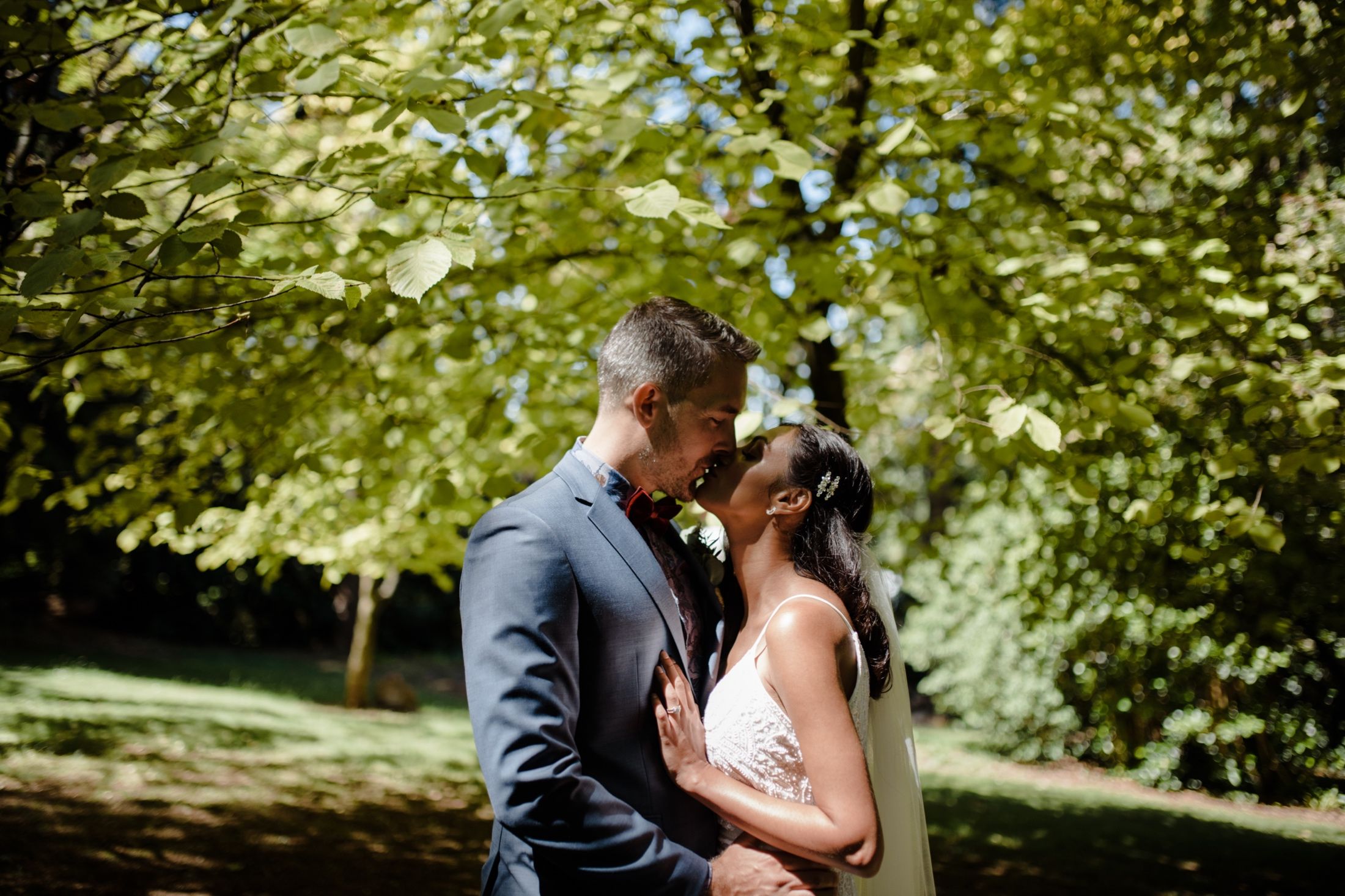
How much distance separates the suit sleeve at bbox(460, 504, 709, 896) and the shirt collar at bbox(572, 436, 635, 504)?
1.02 feet

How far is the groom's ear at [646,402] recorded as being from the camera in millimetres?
2234

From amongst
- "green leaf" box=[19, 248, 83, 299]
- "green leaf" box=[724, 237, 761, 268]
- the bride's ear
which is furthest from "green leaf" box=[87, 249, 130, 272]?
"green leaf" box=[724, 237, 761, 268]

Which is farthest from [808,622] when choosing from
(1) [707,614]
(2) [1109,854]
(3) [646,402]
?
(2) [1109,854]

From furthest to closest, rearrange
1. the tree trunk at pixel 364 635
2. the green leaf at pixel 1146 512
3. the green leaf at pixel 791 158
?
the tree trunk at pixel 364 635
the green leaf at pixel 1146 512
the green leaf at pixel 791 158

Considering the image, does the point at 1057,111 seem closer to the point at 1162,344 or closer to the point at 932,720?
the point at 1162,344

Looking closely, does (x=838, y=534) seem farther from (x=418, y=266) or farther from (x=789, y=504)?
(x=418, y=266)

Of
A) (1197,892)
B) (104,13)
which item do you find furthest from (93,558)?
(1197,892)

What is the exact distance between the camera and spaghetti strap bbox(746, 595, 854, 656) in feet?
7.30

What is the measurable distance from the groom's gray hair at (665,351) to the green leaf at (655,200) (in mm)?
416

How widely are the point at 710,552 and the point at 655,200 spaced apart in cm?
107

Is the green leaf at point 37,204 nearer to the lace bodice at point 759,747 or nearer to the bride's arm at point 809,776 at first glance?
the bride's arm at point 809,776

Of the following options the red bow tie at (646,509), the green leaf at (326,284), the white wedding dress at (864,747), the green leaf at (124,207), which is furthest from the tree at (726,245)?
the white wedding dress at (864,747)

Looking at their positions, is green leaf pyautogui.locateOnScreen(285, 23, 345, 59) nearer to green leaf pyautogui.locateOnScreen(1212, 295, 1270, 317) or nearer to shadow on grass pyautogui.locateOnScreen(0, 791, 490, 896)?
green leaf pyautogui.locateOnScreen(1212, 295, 1270, 317)

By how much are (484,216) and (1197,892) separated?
675 centimetres
